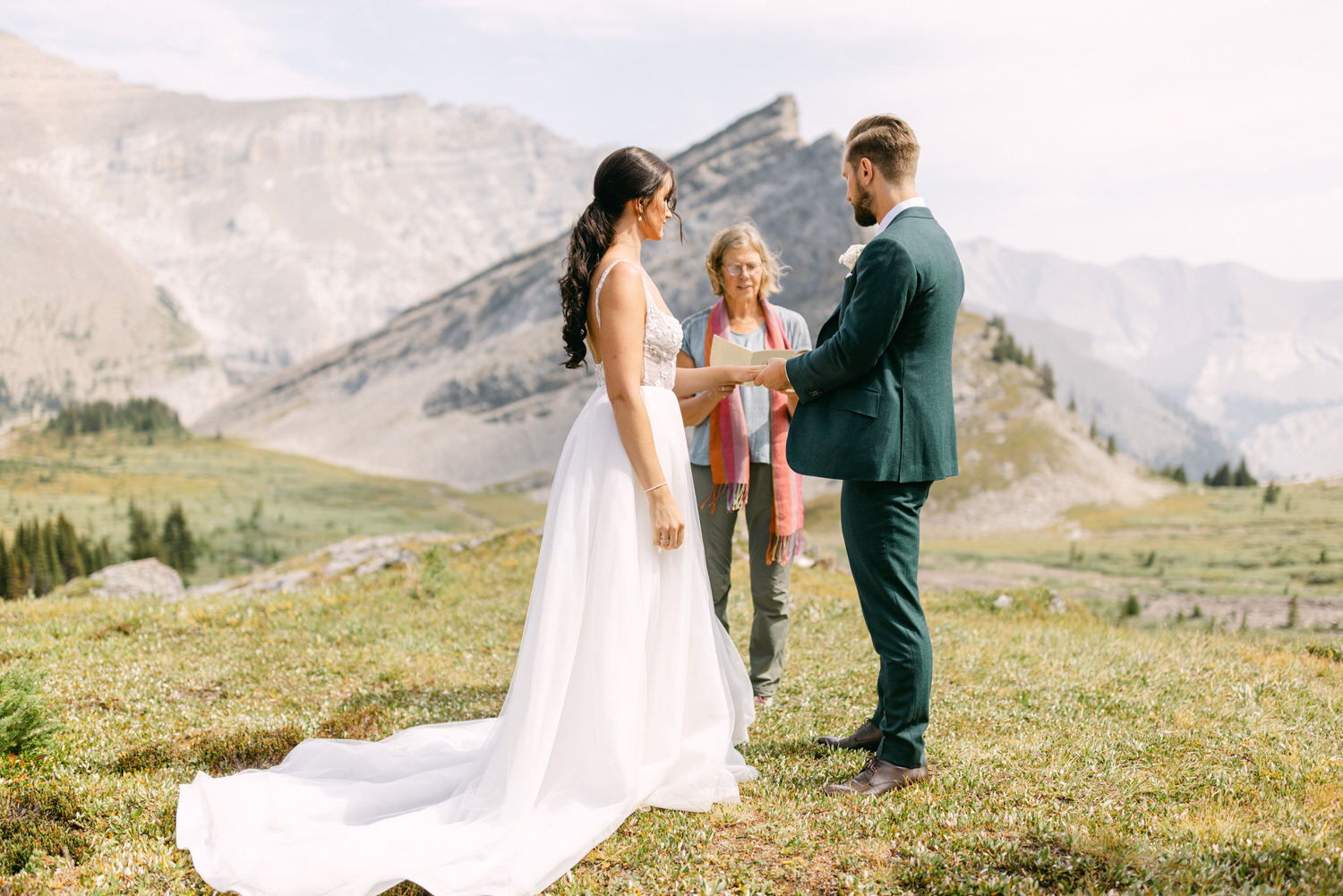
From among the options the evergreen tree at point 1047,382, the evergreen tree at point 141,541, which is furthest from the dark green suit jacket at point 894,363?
the evergreen tree at point 1047,382

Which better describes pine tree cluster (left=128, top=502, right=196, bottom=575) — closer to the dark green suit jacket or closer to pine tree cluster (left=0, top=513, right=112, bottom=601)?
pine tree cluster (left=0, top=513, right=112, bottom=601)

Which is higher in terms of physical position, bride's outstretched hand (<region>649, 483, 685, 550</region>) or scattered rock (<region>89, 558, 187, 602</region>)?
bride's outstretched hand (<region>649, 483, 685, 550</region>)

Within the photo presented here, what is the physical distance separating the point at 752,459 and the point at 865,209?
302cm

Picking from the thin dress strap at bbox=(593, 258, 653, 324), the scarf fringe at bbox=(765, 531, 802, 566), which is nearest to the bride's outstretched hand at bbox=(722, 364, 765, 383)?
the thin dress strap at bbox=(593, 258, 653, 324)

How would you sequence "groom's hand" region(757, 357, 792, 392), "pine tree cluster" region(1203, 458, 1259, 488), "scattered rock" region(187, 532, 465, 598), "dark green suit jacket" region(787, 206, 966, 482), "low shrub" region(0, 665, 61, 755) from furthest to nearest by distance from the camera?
"pine tree cluster" region(1203, 458, 1259, 488), "scattered rock" region(187, 532, 465, 598), "low shrub" region(0, 665, 61, 755), "groom's hand" region(757, 357, 792, 392), "dark green suit jacket" region(787, 206, 966, 482)

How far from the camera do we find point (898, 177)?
18.3 feet

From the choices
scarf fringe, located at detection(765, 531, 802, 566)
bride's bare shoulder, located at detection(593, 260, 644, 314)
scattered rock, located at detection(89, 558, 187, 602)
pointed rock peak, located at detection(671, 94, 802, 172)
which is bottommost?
scattered rock, located at detection(89, 558, 187, 602)

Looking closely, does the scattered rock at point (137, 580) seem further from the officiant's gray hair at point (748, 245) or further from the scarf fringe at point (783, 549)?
the officiant's gray hair at point (748, 245)

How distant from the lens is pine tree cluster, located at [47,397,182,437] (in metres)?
184

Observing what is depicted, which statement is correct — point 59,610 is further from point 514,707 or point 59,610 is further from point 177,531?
point 177,531

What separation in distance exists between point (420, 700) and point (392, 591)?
7.30m

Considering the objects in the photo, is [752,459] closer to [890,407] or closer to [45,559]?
[890,407]

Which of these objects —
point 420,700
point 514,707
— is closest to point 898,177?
point 514,707

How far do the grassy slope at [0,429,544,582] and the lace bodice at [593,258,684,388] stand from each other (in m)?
89.3
